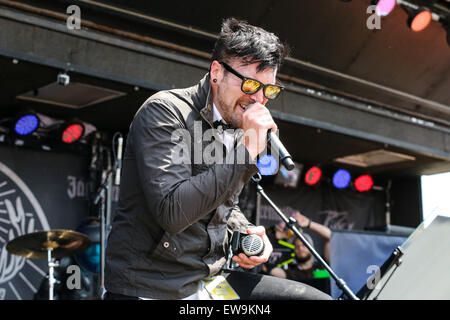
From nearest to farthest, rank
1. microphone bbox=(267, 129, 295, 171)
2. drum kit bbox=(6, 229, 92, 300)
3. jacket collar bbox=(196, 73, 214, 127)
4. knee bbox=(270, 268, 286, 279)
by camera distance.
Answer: microphone bbox=(267, 129, 295, 171) < jacket collar bbox=(196, 73, 214, 127) < drum kit bbox=(6, 229, 92, 300) < knee bbox=(270, 268, 286, 279)

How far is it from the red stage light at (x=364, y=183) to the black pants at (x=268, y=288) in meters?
7.49

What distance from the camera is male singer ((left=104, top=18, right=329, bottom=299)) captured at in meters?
1.51

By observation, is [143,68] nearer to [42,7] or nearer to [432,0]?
[42,7]

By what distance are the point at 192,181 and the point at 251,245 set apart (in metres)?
0.40

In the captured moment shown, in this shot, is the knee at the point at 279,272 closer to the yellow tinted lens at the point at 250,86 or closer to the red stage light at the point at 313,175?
the red stage light at the point at 313,175

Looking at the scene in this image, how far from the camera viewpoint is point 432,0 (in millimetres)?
5613

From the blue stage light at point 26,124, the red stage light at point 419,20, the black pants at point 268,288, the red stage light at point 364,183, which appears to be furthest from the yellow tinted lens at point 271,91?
the red stage light at point 364,183

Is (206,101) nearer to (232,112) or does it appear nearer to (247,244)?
(232,112)

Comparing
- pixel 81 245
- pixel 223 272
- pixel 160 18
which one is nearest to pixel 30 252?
pixel 81 245

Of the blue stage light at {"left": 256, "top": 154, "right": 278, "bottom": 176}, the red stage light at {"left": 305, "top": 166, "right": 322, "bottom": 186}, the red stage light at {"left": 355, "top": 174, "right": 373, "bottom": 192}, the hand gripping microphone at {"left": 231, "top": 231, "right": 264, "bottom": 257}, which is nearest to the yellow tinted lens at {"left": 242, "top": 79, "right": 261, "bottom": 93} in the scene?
the blue stage light at {"left": 256, "top": 154, "right": 278, "bottom": 176}

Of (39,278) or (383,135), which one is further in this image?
(383,135)

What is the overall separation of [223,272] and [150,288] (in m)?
0.41

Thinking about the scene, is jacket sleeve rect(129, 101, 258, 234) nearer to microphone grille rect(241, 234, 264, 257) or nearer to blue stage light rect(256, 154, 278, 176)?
blue stage light rect(256, 154, 278, 176)

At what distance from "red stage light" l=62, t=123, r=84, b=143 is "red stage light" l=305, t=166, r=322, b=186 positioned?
13.4 feet
